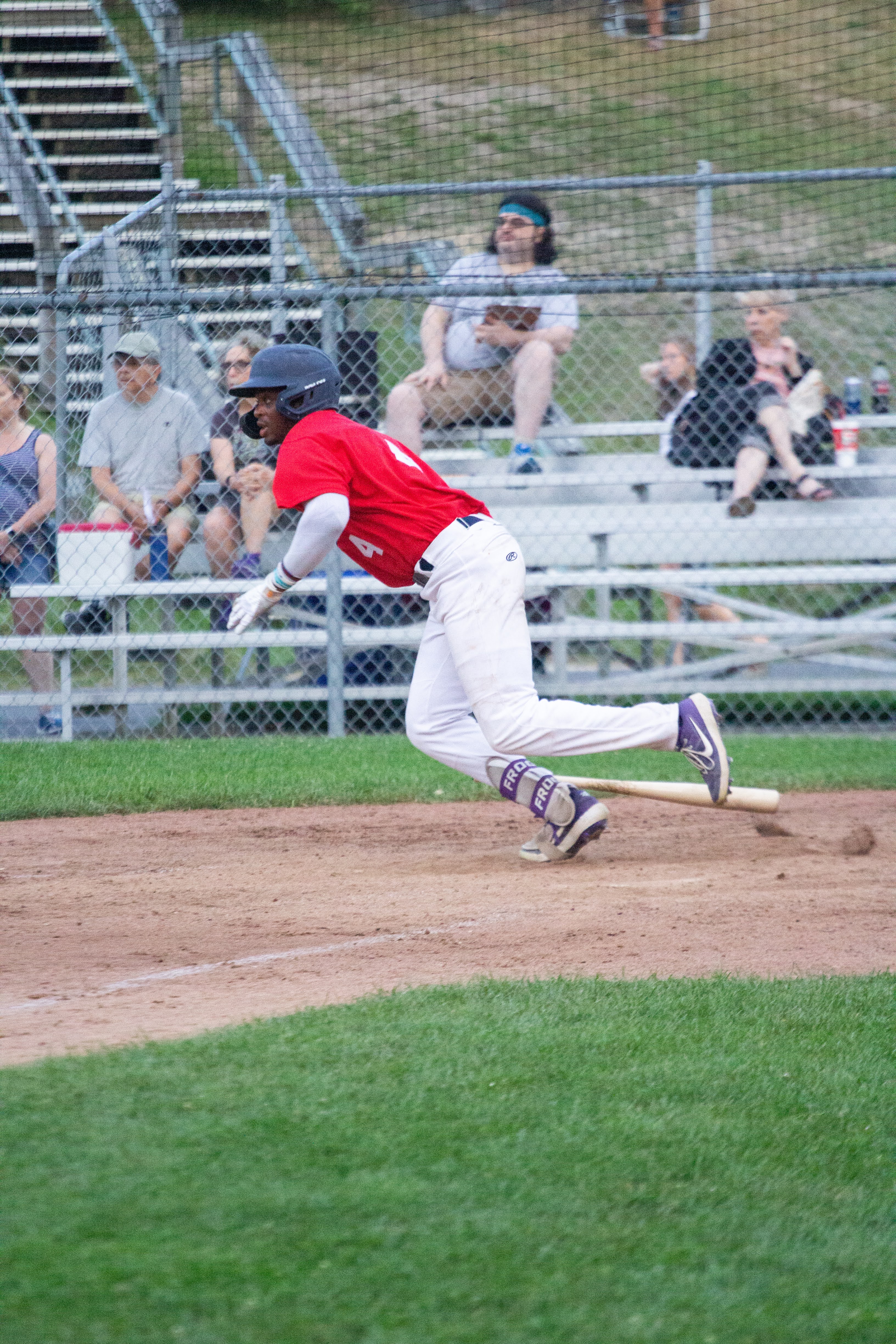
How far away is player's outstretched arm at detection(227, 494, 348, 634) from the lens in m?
5.06

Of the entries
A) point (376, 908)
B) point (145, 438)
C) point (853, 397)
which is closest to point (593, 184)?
point (853, 397)

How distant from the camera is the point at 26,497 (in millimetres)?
8781

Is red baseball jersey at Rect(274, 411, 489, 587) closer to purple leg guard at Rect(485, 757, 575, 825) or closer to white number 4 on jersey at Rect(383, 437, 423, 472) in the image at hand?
white number 4 on jersey at Rect(383, 437, 423, 472)

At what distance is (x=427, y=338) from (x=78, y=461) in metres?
2.39

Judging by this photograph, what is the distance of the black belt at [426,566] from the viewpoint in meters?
5.42

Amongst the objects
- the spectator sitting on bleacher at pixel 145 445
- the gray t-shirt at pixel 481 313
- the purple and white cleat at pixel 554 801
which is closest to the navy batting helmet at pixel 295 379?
the purple and white cleat at pixel 554 801

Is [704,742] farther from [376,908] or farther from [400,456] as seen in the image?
[400,456]

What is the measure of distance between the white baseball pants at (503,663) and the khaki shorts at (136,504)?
365cm

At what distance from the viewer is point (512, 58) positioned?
13266 mm

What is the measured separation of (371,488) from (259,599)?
60cm

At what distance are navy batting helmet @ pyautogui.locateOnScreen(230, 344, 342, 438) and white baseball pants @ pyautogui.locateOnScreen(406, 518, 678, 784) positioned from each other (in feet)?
2.20

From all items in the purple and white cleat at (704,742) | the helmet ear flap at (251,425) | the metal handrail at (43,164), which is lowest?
the purple and white cleat at (704,742)

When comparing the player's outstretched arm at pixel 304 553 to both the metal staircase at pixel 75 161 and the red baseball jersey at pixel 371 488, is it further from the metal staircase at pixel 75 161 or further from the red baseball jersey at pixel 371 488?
the metal staircase at pixel 75 161

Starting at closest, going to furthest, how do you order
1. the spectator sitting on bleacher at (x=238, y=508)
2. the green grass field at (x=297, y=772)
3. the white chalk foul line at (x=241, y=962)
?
the white chalk foul line at (x=241, y=962) < the green grass field at (x=297, y=772) < the spectator sitting on bleacher at (x=238, y=508)
